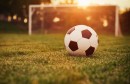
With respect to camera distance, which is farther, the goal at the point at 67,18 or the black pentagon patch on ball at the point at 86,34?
the goal at the point at 67,18

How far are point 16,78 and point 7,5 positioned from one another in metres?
30.1

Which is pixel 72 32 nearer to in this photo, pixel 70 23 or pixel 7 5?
pixel 70 23

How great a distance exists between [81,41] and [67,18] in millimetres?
19430

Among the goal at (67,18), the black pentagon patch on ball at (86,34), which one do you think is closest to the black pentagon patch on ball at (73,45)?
the black pentagon patch on ball at (86,34)

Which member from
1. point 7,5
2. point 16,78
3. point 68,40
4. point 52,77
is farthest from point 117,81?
point 7,5

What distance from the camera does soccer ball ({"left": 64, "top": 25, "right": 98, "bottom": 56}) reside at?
18.7 feet

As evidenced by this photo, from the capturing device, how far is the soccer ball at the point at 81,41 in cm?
571

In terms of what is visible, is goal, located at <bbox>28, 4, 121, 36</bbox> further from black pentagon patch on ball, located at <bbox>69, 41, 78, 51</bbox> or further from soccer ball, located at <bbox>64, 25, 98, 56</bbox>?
black pentagon patch on ball, located at <bbox>69, 41, 78, 51</bbox>

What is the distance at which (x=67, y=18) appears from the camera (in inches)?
985

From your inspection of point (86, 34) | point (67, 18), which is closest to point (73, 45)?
point (86, 34)

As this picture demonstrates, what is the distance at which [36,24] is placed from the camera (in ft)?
80.8

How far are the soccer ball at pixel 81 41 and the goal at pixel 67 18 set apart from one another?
700 inches

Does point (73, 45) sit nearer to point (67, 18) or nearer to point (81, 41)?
point (81, 41)

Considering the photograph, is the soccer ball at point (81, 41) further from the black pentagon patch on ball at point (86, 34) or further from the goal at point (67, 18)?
the goal at point (67, 18)
